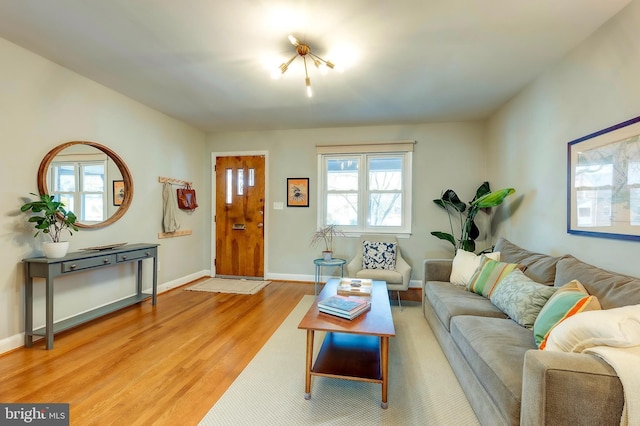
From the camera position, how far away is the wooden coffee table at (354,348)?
1.63 meters

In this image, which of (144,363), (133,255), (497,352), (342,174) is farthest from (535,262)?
(133,255)

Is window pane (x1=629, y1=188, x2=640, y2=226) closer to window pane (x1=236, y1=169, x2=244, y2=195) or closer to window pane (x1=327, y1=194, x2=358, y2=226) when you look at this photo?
window pane (x1=327, y1=194, x2=358, y2=226)

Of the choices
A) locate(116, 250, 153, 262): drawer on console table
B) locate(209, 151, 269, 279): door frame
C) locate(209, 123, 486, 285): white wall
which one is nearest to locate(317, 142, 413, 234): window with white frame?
locate(209, 123, 486, 285): white wall

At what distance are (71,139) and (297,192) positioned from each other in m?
2.76

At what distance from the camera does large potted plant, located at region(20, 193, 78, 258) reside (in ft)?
7.41

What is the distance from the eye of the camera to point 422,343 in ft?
7.88

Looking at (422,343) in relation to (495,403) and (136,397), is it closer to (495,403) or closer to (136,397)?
(495,403)

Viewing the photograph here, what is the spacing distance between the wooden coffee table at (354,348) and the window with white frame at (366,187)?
2294 millimetres

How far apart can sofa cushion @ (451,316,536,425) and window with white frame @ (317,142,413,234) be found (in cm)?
248

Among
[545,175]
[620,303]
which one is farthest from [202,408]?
[545,175]

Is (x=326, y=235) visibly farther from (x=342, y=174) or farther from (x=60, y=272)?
(x=60, y=272)

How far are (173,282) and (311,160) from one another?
2773 mm

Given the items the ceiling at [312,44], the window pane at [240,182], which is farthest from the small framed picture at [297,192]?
the ceiling at [312,44]

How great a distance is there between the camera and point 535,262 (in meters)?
2.15
